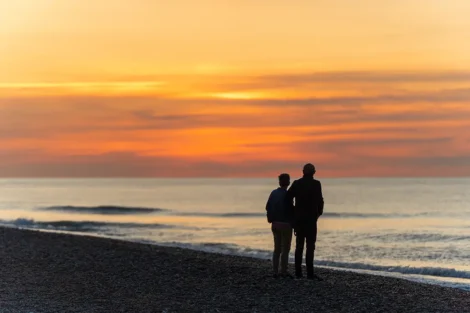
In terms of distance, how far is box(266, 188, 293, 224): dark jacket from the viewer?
14.3 metres

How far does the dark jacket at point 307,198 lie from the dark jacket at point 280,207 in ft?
0.73

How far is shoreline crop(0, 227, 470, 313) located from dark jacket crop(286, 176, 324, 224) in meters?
1.28

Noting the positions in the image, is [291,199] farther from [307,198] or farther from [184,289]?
[184,289]

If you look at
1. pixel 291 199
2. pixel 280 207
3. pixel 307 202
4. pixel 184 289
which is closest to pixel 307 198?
pixel 307 202

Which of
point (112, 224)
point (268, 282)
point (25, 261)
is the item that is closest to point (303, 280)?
point (268, 282)

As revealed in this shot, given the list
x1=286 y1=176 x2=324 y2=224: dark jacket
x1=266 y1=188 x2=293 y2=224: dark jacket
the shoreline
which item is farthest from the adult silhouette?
the shoreline

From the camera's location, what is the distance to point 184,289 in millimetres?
13773

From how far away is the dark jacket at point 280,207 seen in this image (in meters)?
14.3

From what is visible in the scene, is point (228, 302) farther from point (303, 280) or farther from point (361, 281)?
point (361, 281)

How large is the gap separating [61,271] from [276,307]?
5.97 m

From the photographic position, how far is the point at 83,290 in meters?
13.5

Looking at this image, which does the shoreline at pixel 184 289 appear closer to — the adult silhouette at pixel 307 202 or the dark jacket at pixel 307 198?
the adult silhouette at pixel 307 202

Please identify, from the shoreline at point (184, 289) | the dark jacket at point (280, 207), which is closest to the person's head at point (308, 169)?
the dark jacket at point (280, 207)

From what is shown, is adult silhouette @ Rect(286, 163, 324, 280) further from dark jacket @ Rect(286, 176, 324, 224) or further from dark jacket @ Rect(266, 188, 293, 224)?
dark jacket @ Rect(266, 188, 293, 224)
